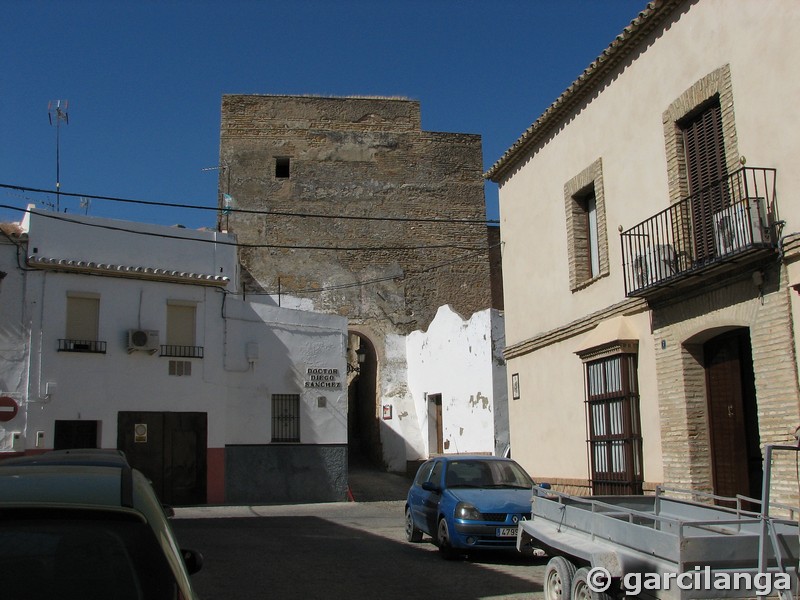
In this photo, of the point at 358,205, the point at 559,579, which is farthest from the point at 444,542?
the point at 358,205

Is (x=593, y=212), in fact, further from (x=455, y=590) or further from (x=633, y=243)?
(x=455, y=590)

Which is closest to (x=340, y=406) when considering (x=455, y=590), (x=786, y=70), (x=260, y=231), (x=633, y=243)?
(x=260, y=231)

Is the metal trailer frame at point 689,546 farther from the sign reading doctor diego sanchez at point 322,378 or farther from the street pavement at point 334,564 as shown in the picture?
the sign reading doctor diego sanchez at point 322,378

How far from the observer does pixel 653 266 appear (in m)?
11.8

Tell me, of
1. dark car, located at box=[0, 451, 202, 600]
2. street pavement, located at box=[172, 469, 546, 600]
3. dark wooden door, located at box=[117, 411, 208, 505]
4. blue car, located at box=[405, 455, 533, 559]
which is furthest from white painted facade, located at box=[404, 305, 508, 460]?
dark car, located at box=[0, 451, 202, 600]

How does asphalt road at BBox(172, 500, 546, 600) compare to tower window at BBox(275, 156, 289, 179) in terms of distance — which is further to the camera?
tower window at BBox(275, 156, 289, 179)

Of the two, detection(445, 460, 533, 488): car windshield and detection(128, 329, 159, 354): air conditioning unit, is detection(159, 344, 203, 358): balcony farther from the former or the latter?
detection(445, 460, 533, 488): car windshield

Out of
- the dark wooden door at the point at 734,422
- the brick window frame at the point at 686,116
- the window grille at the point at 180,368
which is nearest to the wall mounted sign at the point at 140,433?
the window grille at the point at 180,368

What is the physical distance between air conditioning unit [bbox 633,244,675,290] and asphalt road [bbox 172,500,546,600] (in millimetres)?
4134

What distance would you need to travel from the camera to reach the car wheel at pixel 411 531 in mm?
12852

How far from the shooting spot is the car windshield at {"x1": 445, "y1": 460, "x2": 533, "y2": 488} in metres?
12.0

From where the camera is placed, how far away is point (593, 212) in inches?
570

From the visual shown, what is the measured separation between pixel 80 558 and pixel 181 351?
18.4 m

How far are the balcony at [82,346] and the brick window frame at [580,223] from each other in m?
11.7
